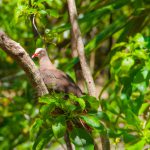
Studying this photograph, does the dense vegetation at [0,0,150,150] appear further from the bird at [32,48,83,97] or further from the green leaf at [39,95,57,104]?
the bird at [32,48,83,97]

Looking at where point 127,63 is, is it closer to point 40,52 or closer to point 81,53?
point 81,53

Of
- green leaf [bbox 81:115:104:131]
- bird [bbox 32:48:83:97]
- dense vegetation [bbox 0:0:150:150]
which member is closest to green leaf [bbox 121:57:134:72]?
dense vegetation [bbox 0:0:150:150]

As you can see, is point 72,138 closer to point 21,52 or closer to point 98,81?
point 21,52

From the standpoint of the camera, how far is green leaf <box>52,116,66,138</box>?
1385 millimetres

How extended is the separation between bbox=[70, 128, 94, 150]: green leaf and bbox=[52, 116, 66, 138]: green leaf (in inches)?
2.0

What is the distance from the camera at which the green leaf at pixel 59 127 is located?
1.38 m

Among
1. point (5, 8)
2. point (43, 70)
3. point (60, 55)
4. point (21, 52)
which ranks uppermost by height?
point (5, 8)

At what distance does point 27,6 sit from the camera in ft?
5.78

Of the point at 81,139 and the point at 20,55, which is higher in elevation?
the point at 20,55

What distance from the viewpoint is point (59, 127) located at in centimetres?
139

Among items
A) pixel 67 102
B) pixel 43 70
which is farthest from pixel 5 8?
pixel 67 102

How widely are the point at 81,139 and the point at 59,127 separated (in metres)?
0.09

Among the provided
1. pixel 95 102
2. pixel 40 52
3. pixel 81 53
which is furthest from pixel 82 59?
pixel 40 52

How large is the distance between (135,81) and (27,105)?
160cm
